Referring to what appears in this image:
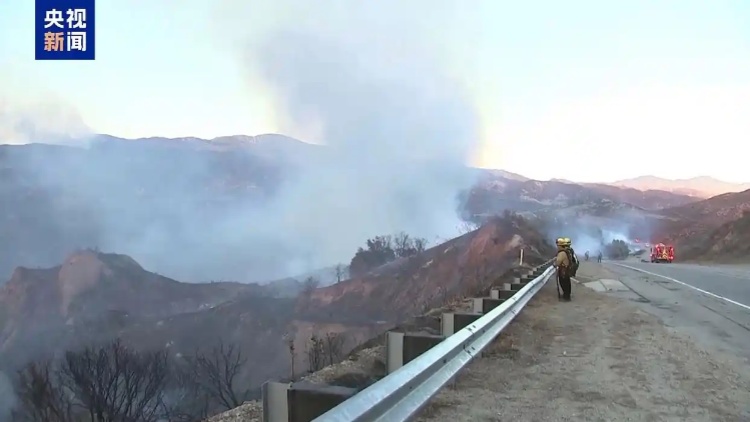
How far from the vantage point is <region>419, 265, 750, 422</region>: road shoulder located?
517cm

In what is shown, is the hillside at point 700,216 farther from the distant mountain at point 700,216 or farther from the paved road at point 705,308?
the paved road at point 705,308

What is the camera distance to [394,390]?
13.3 feet

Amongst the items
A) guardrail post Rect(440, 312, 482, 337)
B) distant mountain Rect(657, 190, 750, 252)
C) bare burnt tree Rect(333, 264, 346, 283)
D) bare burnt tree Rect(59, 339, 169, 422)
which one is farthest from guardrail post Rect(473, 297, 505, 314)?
bare burnt tree Rect(333, 264, 346, 283)

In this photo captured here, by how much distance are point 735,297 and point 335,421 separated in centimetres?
1831

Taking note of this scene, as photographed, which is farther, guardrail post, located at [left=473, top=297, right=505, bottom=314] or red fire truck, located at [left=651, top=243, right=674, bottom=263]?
red fire truck, located at [left=651, top=243, right=674, bottom=263]

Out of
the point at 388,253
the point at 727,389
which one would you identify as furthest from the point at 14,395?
the point at 727,389

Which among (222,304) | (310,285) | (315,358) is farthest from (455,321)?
(310,285)

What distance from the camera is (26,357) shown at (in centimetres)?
10894

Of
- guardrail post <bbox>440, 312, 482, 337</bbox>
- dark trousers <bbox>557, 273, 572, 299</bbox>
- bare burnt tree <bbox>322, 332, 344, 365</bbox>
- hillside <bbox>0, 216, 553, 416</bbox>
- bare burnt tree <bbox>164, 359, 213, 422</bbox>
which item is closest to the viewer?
guardrail post <bbox>440, 312, 482, 337</bbox>

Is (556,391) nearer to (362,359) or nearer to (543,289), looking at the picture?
(362,359)

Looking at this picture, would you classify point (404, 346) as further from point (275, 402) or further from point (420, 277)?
point (420, 277)

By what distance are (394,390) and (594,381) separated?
328cm

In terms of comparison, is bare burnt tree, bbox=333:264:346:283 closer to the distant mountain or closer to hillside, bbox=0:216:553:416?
hillside, bbox=0:216:553:416

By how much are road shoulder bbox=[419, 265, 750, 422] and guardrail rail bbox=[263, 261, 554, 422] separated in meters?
0.28
